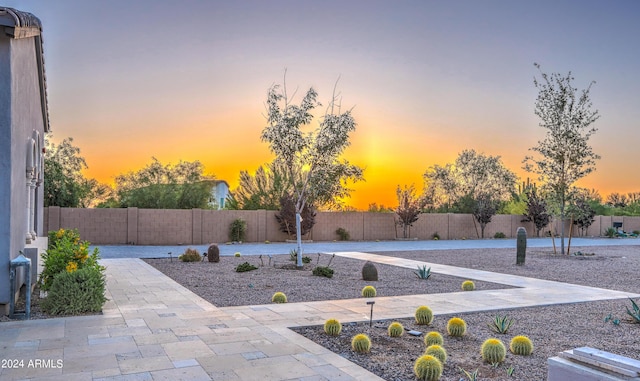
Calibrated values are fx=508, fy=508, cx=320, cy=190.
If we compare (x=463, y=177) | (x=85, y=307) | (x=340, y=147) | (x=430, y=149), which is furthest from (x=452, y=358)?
(x=463, y=177)

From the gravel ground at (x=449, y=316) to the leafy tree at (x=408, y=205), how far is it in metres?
13.4

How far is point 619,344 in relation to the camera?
6305mm

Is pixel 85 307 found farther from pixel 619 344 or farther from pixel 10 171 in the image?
pixel 619 344

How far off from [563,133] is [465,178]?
23849 mm

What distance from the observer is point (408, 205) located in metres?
31.3

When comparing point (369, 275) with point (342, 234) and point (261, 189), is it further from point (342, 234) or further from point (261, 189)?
point (261, 189)

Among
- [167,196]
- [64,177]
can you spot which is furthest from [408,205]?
[64,177]

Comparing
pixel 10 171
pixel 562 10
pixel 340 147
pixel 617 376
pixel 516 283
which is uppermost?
pixel 562 10

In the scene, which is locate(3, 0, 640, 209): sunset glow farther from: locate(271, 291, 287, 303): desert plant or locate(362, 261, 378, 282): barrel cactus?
locate(271, 291, 287, 303): desert plant

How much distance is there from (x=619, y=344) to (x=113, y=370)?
5860 millimetres

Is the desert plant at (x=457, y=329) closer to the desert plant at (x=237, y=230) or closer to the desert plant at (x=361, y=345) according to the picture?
the desert plant at (x=361, y=345)

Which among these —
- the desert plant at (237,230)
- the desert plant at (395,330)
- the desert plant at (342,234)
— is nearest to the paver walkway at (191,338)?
the desert plant at (395,330)

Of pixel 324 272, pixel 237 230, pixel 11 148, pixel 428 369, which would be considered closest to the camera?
pixel 428 369

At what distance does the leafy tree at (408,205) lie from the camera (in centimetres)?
3125
